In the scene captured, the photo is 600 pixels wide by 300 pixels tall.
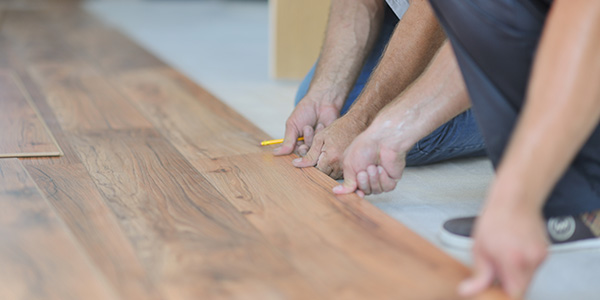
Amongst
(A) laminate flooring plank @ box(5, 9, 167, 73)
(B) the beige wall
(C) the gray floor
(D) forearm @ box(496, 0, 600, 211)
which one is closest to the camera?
(D) forearm @ box(496, 0, 600, 211)

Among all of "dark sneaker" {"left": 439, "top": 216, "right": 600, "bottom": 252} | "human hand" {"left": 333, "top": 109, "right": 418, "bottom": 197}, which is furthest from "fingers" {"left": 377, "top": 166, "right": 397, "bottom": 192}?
"dark sneaker" {"left": 439, "top": 216, "right": 600, "bottom": 252}

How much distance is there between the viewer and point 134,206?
117 centimetres

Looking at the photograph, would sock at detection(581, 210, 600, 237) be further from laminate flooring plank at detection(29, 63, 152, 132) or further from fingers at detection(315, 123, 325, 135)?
laminate flooring plank at detection(29, 63, 152, 132)

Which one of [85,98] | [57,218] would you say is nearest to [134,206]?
[57,218]

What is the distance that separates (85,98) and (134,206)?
1033mm

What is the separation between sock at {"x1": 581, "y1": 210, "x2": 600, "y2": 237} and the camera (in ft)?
3.46

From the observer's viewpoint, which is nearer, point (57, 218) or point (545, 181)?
point (545, 181)

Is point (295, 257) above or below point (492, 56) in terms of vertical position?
below

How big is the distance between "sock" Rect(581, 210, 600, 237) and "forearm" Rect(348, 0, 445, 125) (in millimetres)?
475

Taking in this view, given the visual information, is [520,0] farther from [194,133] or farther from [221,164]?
[194,133]

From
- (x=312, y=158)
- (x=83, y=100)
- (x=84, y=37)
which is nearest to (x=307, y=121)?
(x=312, y=158)

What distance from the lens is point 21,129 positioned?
1664 mm

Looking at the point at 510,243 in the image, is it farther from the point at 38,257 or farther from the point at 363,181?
the point at 38,257

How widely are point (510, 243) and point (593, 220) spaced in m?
0.36
